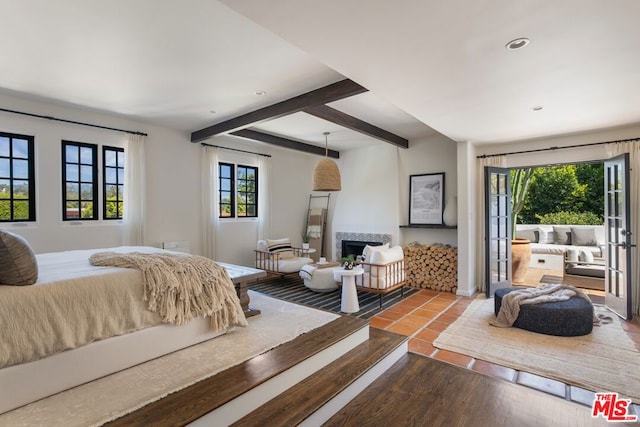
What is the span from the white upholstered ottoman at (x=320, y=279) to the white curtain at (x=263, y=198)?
1699 mm

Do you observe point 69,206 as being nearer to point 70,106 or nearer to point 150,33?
point 70,106

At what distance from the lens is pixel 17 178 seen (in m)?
3.49

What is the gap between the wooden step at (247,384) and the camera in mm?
1461

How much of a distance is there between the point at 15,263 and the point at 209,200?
357cm

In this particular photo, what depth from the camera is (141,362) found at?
1.90 metres

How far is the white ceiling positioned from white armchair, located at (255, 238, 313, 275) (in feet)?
8.04

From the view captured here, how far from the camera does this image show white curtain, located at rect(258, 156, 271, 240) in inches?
232

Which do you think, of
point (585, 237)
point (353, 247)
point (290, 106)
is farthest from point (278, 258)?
point (585, 237)

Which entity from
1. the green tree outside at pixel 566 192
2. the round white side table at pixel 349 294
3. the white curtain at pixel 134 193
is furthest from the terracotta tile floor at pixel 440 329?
the green tree outside at pixel 566 192

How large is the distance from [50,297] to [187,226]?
3424mm

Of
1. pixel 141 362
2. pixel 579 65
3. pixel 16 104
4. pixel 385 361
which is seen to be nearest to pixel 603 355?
pixel 385 361

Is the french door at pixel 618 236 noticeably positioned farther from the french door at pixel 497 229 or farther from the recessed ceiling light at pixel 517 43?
the recessed ceiling light at pixel 517 43

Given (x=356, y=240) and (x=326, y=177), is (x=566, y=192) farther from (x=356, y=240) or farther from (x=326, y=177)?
(x=326, y=177)
